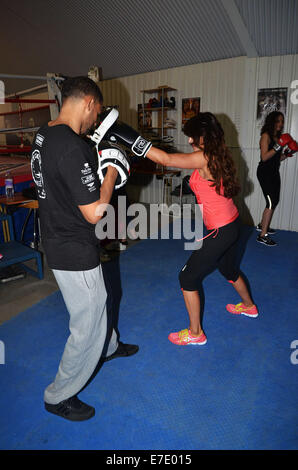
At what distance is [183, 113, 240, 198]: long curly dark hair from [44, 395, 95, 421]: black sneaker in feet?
4.24

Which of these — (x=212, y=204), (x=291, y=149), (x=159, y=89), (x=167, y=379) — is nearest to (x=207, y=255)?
(x=212, y=204)

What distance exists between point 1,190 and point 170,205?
3020mm

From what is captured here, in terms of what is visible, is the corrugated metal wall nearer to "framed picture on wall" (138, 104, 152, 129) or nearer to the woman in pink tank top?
"framed picture on wall" (138, 104, 152, 129)

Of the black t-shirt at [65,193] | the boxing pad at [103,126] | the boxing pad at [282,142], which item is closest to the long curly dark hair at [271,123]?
the boxing pad at [282,142]

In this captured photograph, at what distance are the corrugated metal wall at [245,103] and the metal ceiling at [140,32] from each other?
0.14 meters

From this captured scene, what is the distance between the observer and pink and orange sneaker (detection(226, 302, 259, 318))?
238 cm

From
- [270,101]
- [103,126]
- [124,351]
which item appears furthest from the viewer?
[270,101]

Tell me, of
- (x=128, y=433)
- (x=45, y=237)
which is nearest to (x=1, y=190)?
(x=45, y=237)

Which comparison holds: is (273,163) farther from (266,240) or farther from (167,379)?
(167,379)

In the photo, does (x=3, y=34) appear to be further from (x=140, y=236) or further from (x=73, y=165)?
(x=73, y=165)

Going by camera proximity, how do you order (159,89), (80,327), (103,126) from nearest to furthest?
(80,327)
(103,126)
(159,89)

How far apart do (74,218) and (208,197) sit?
0.87 m

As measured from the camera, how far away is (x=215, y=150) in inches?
67.0

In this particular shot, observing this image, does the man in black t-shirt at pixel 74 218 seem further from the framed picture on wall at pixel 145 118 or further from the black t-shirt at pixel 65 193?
the framed picture on wall at pixel 145 118
